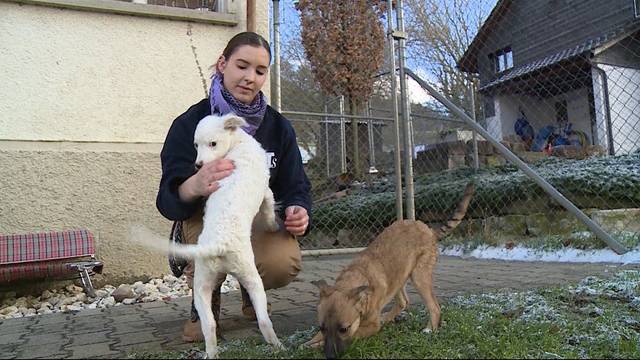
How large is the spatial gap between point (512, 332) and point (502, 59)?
22.2 meters

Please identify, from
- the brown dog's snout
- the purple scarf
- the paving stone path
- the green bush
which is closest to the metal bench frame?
the paving stone path

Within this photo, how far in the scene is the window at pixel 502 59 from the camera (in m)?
22.3

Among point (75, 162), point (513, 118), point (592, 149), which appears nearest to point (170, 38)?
point (75, 162)

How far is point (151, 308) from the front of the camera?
4.16 m

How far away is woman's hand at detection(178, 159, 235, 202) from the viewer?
254 centimetres

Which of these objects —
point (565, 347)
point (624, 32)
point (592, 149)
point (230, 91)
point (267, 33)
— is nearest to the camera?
point (565, 347)

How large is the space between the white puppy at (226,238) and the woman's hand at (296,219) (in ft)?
1.18

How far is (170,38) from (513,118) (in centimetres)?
1535

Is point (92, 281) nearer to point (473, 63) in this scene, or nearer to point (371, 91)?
point (371, 91)

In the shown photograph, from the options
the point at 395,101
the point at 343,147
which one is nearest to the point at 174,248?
the point at 395,101

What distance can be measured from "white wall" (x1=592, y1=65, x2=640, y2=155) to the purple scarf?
40.3 feet

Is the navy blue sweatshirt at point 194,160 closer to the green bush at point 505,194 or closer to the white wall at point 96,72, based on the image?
the white wall at point 96,72

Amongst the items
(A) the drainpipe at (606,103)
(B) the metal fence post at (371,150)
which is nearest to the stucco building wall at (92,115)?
(B) the metal fence post at (371,150)

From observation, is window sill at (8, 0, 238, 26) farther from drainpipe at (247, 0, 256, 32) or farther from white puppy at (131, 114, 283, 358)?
white puppy at (131, 114, 283, 358)
